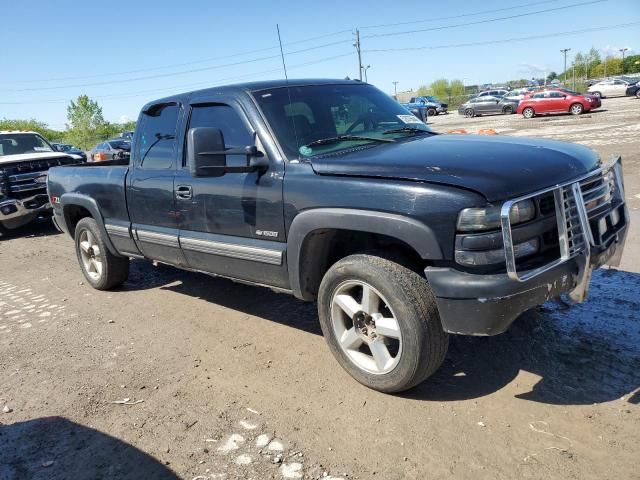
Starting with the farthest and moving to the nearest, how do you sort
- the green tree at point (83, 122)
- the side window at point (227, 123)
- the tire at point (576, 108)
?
1. the green tree at point (83, 122)
2. the tire at point (576, 108)
3. the side window at point (227, 123)

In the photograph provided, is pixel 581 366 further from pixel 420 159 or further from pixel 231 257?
pixel 231 257

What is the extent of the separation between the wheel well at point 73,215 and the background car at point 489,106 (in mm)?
35256

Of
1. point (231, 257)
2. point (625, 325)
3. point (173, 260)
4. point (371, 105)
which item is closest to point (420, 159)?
point (371, 105)

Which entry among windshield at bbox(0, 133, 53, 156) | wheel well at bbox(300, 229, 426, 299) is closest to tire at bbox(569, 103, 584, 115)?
windshield at bbox(0, 133, 53, 156)

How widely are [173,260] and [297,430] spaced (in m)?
2.25

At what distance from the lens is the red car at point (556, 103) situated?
96.0 ft

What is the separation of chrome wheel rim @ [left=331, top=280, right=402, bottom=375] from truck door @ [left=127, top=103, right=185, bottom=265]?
5.80 feet

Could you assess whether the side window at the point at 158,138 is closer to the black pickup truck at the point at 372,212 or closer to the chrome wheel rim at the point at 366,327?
the black pickup truck at the point at 372,212

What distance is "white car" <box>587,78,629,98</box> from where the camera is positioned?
4159cm

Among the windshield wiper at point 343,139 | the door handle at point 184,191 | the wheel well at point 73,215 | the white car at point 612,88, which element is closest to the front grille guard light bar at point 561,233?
the windshield wiper at point 343,139

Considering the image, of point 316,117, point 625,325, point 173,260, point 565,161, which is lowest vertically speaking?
point 625,325

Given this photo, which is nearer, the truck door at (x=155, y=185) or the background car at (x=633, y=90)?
the truck door at (x=155, y=185)

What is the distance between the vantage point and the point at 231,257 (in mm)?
4090

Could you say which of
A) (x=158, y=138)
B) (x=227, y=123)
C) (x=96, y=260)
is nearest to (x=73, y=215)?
(x=96, y=260)
